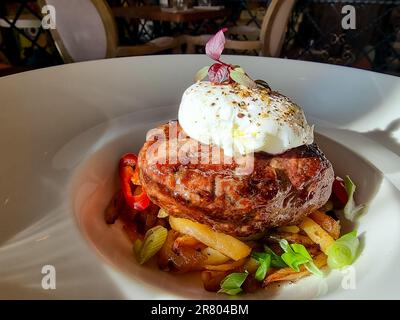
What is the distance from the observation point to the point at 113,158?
2418 millimetres

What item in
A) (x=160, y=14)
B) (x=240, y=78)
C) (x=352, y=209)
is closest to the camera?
(x=240, y=78)

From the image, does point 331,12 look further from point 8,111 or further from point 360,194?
point 8,111

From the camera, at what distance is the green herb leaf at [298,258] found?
1.83 metres

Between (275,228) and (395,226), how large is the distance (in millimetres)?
575

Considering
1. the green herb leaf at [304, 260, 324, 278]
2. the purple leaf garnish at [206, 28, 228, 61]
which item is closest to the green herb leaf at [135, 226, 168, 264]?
the green herb leaf at [304, 260, 324, 278]

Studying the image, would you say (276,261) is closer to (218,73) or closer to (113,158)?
(218,73)

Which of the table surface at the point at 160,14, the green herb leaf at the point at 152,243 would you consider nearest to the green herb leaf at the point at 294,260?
the green herb leaf at the point at 152,243

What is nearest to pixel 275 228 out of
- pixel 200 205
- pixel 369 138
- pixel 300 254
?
pixel 300 254

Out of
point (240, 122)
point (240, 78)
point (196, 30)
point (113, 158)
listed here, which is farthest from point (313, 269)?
point (196, 30)

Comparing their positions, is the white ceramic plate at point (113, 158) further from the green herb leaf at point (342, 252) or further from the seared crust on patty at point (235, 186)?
the seared crust on patty at point (235, 186)

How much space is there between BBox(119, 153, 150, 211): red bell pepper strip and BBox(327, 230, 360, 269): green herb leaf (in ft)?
3.41

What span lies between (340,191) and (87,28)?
4613 mm

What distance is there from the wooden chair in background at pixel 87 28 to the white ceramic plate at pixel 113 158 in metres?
2.81
